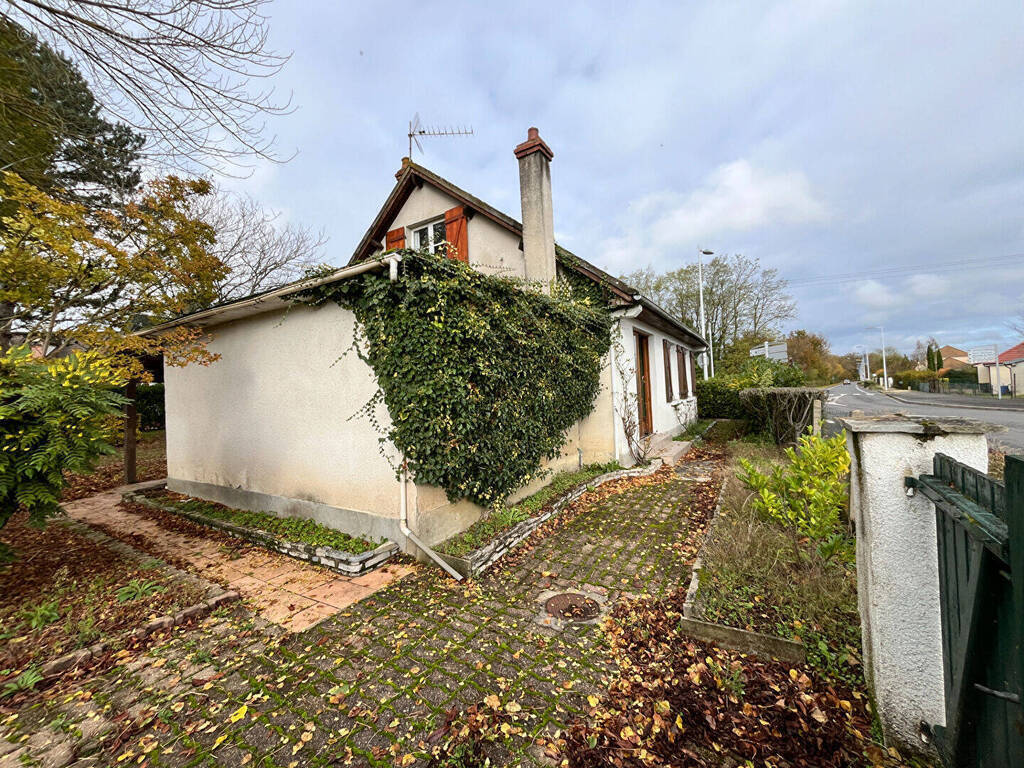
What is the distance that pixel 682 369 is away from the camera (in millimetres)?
13438

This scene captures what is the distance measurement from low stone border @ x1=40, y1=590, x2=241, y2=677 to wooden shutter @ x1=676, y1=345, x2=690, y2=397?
1239cm

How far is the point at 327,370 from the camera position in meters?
4.82

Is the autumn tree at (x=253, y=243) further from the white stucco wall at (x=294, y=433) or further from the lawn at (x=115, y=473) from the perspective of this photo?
the white stucco wall at (x=294, y=433)

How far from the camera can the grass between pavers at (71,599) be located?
2887mm

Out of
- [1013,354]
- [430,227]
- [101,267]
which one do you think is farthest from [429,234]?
[1013,354]

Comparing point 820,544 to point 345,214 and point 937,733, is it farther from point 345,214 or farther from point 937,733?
point 345,214

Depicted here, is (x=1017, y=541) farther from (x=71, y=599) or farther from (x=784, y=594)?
(x=71, y=599)

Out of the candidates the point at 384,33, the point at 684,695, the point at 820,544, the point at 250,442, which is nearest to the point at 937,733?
the point at 684,695

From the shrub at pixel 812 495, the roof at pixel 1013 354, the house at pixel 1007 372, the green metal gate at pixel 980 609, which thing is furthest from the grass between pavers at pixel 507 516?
the roof at pixel 1013 354

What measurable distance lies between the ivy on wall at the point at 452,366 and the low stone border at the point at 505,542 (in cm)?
53

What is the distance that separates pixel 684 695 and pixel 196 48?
6.87 meters

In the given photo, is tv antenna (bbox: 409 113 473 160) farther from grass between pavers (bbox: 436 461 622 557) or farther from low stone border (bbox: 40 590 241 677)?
low stone border (bbox: 40 590 241 677)

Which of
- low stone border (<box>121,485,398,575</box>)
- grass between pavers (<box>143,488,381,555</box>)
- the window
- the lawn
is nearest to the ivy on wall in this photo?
low stone border (<box>121,485,398,575</box>)

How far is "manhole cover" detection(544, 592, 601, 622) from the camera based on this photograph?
3213 mm
